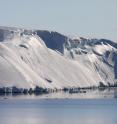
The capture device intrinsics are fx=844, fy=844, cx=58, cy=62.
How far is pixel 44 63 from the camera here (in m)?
167

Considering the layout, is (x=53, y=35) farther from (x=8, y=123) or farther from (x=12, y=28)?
(x=8, y=123)

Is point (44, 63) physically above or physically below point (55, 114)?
above

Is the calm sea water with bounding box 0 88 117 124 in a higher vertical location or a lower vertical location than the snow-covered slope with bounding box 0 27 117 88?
lower

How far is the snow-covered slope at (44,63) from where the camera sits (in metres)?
146

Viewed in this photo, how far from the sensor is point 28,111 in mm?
85812

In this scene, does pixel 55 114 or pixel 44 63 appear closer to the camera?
pixel 55 114

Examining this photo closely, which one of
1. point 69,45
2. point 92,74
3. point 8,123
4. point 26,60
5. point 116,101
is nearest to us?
point 8,123

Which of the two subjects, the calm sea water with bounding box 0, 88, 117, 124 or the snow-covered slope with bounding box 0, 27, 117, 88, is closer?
the calm sea water with bounding box 0, 88, 117, 124

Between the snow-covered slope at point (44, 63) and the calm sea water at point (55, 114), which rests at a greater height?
the snow-covered slope at point (44, 63)

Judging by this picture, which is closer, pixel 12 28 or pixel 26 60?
pixel 26 60

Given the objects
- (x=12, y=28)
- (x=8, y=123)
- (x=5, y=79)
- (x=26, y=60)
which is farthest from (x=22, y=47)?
Result: (x=8, y=123)

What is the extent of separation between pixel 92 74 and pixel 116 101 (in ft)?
247

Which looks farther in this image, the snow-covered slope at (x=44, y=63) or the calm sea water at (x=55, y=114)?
the snow-covered slope at (x=44, y=63)

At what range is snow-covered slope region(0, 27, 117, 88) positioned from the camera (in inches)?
5758
